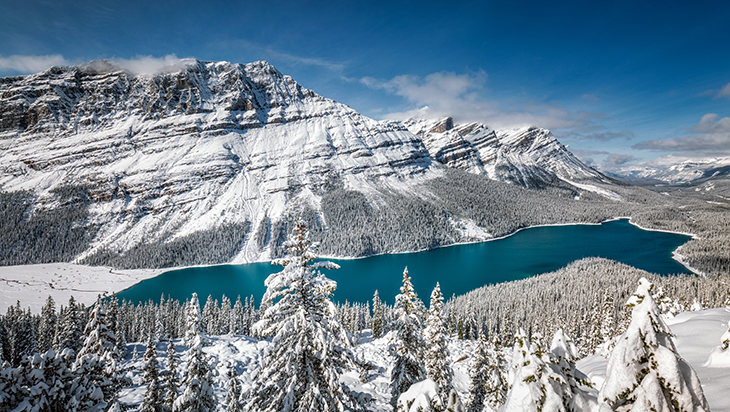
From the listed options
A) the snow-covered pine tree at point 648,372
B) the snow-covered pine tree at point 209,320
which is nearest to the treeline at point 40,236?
the snow-covered pine tree at point 209,320

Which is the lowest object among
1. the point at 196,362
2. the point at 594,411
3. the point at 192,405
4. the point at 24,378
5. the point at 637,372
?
the point at 192,405

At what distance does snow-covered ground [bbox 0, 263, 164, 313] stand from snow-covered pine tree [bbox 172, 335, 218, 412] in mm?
118497

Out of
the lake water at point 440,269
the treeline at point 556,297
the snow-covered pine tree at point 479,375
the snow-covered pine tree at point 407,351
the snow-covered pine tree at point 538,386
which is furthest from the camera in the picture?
the lake water at point 440,269

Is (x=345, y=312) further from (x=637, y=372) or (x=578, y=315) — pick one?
(x=637, y=372)

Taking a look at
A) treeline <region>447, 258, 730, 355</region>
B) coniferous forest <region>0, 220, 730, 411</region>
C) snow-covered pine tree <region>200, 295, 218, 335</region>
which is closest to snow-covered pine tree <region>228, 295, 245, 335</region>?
snow-covered pine tree <region>200, 295, 218, 335</region>

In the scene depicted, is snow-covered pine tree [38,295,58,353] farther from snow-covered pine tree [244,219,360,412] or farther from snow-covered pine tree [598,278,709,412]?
snow-covered pine tree [598,278,709,412]

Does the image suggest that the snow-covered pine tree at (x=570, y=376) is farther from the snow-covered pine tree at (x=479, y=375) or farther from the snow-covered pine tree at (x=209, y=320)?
the snow-covered pine tree at (x=209, y=320)

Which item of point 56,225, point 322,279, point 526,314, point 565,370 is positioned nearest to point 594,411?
point 565,370

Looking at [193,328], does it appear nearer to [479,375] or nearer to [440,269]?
[479,375]

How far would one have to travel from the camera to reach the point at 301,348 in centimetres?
1086

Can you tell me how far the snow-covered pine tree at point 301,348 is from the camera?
35.3 feet

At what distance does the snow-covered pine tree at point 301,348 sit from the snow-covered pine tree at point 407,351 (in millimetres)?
8596

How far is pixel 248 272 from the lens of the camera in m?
146

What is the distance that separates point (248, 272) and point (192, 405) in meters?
137
